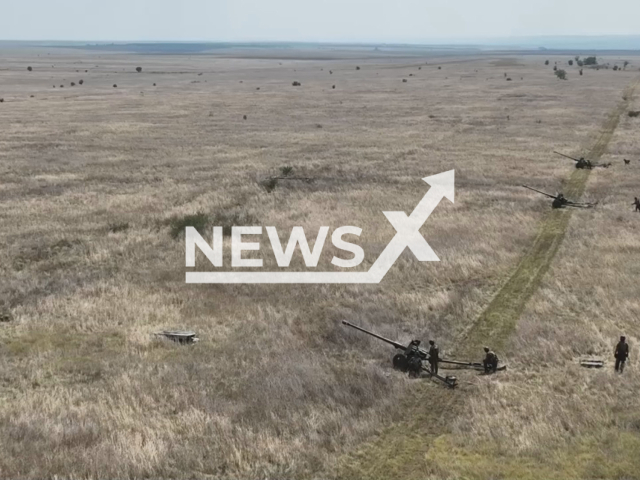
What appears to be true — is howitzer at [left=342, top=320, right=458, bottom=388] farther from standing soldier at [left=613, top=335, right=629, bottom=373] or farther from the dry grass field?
standing soldier at [left=613, top=335, right=629, bottom=373]

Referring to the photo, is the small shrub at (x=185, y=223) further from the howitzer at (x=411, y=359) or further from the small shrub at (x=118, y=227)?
the howitzer at (x=411, y=359)

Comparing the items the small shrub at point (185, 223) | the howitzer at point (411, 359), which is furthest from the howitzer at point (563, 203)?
the howitzer at point (411, 359)

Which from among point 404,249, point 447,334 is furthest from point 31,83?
point 447,334

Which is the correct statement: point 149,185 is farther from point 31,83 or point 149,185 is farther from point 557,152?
point 31,83

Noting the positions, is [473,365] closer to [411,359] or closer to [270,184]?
[411,359]

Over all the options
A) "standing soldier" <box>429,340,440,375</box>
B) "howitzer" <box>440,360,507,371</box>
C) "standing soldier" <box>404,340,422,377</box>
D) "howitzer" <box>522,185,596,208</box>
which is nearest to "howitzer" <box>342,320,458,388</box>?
"standing soldier" <box>404,340,422,377</box>

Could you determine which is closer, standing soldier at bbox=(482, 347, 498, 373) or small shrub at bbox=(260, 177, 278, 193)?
standing soldier at bbox=(482, 347, 498, 373)
